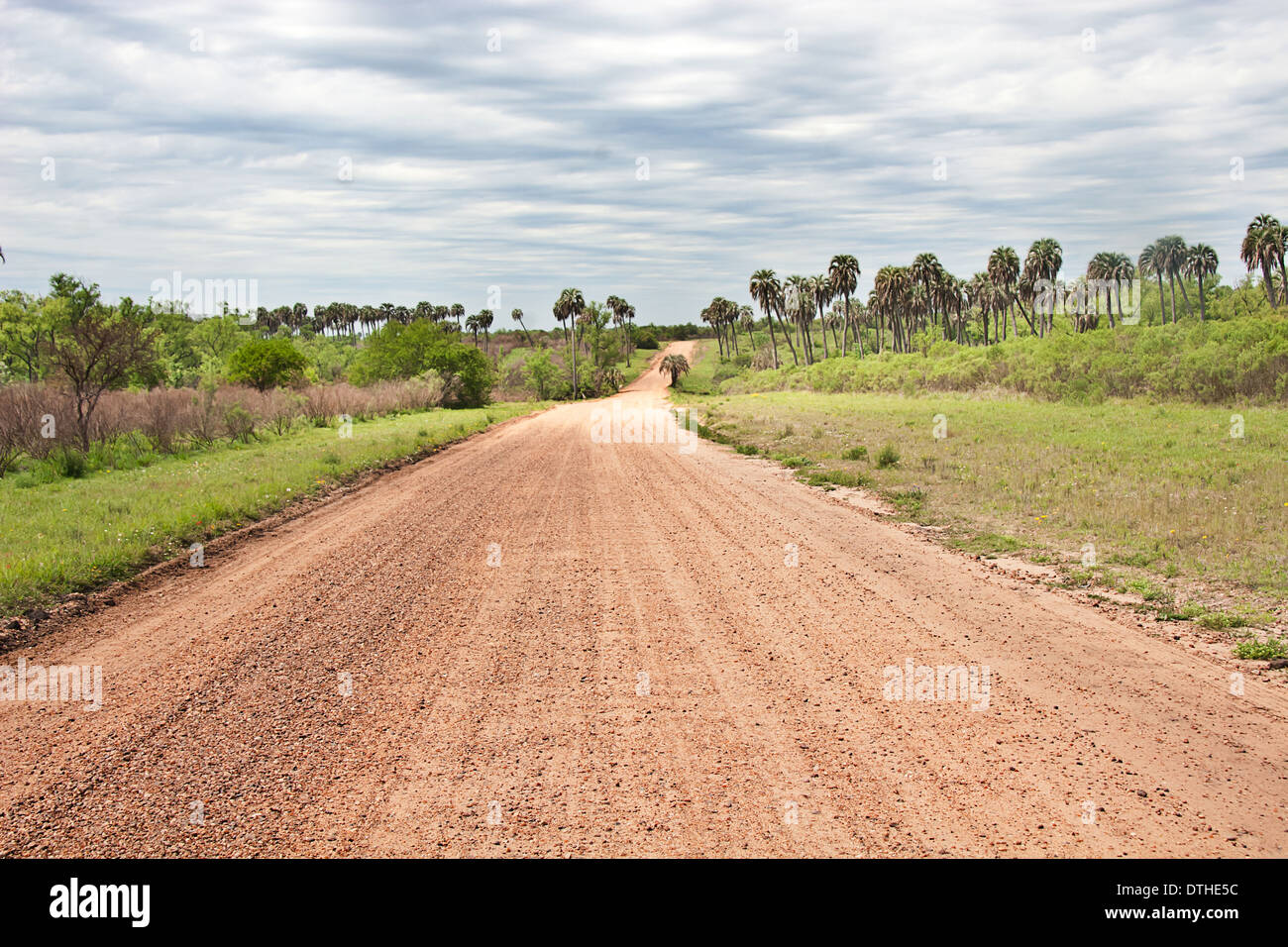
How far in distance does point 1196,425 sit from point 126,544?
2553 cm

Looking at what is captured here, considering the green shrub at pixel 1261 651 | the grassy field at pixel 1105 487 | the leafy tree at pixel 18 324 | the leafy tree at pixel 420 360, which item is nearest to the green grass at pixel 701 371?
the leafy tree at pixel 420 360

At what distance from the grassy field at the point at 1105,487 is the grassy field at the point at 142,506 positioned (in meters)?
10.8

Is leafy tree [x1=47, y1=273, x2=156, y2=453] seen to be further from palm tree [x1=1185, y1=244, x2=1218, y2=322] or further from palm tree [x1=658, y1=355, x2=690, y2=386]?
palm tree [x1=1185, y1=244, x2=1218, y2=322]

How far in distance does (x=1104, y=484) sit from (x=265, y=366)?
1547 inches

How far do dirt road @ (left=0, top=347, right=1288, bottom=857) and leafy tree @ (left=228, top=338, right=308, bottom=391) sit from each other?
34.9 meters

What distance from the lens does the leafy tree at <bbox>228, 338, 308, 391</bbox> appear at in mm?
40844

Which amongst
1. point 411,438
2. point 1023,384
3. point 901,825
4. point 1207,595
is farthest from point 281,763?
point 1023,384

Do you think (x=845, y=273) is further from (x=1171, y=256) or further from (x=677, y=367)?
(x=1171, y=256)

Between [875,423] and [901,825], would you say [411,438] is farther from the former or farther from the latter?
[901,825]

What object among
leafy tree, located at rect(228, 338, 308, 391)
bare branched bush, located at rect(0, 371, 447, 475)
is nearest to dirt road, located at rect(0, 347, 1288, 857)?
bare branched bush, located at rect(0, 371, 447, 475)

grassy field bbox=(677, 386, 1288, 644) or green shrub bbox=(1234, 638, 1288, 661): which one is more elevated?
grassy field bbox=(677, 386, 1288, 644)

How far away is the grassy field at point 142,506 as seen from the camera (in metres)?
9.05

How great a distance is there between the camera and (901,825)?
3.97 m

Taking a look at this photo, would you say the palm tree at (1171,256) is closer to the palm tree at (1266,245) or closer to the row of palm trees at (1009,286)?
the row of palm trees at (1009,286)
